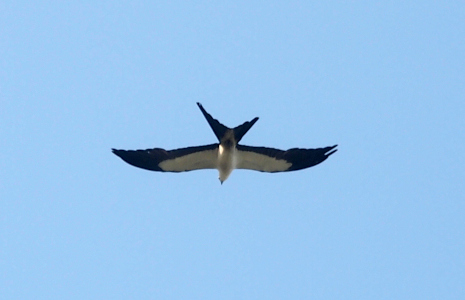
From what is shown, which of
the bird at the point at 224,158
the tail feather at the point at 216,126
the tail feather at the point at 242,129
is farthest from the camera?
the bird at the point at 224,158

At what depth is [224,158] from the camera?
16.5 m

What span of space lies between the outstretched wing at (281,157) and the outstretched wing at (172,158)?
0.74 m

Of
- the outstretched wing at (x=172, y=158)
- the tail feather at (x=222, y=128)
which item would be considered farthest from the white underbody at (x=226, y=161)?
the tail feather at (x=222, y=128)

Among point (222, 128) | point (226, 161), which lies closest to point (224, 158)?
point (226, 161)

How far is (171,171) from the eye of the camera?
1719 cm

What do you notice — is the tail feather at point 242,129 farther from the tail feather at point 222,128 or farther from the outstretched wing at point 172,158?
the outstretched wing at point 172,158

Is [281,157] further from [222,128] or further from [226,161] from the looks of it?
[222,128]

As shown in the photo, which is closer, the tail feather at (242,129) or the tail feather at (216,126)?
the tail feather at (216,126)

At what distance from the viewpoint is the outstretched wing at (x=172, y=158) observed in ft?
54.9

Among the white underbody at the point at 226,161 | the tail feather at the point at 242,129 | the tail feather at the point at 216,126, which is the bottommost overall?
the white underbody at the point at 226,161

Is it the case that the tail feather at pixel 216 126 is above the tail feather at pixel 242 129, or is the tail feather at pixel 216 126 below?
above

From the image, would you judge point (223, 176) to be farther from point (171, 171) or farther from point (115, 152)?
Result: point (115, 152)

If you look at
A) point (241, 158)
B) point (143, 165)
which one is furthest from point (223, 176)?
point (143, 165)

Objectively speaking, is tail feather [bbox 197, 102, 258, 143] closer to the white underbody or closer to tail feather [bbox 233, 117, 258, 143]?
tail feather [bbox 233, 117, 258, 143]
